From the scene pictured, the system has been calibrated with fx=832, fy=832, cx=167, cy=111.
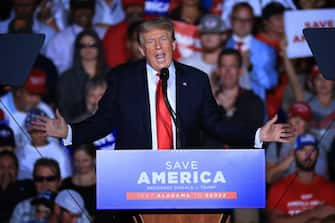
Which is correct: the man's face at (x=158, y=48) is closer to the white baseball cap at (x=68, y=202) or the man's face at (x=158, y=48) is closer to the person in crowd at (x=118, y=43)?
the white baseball cap at (x=68, y=202)

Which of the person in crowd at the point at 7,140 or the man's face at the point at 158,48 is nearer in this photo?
the man's face at the point at 158,48

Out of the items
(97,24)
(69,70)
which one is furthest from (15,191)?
(97,24)

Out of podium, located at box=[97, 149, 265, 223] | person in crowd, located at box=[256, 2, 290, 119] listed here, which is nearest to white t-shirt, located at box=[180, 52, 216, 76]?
person in crowd, located at box=[256, 2, 290, 119]

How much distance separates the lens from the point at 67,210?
5.36 metres

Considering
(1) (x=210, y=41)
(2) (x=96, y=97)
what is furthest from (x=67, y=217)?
(1) (x=210, y=41)

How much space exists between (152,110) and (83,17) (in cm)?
→ 235

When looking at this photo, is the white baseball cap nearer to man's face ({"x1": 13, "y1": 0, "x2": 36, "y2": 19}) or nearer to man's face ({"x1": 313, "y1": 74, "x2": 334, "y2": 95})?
man's face ({"x1": 13, "y1": 0, "x2": 36, "y2": 19})

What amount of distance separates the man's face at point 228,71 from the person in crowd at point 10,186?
4.98ft

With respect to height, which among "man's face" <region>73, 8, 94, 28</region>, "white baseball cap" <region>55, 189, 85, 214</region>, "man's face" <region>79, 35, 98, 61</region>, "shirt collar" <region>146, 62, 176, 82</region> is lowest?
"white baseball cap" <region>55, 189, 85, 214</region>

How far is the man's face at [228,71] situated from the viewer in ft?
19.2

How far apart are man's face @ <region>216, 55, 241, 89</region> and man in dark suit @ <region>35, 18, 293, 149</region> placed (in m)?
1.85

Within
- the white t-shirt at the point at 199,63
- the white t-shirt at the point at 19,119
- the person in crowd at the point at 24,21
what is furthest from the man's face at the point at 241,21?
the white t-shirt at the point at 19,119

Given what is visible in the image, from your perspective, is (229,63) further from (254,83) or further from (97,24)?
(97,24)

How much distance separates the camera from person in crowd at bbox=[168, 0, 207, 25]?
6.05 meters
